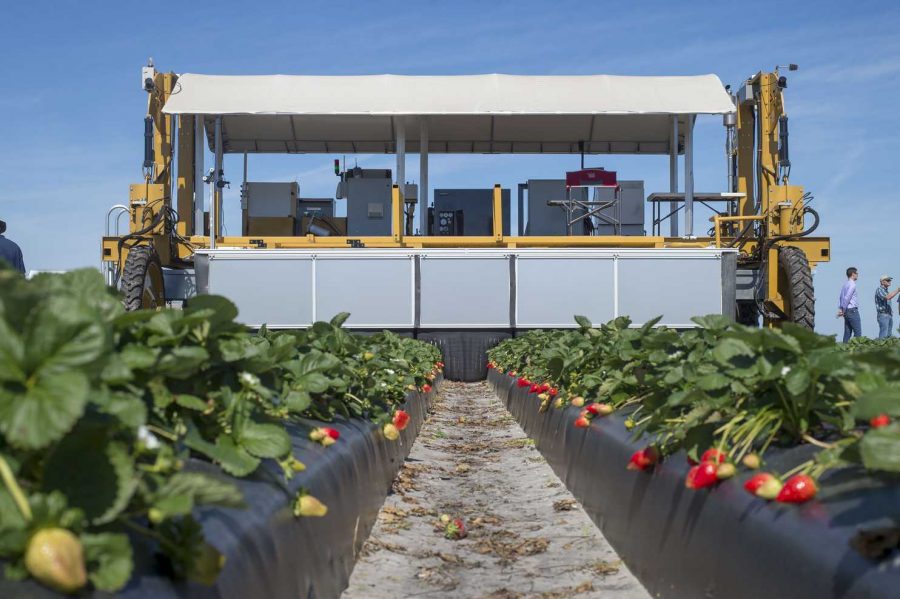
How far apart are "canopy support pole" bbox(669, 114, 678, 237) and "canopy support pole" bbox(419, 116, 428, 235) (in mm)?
4719

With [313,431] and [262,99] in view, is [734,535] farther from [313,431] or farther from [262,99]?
[262,99]

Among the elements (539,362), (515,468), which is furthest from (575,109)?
(515,468)

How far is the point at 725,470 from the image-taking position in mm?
3115

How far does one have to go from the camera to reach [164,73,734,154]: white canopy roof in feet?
59.9

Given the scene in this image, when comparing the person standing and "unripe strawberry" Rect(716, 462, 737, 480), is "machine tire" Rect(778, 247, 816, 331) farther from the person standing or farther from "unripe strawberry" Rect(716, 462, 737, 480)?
"unripe strawberry" Rect(716, 462, 737, 480)

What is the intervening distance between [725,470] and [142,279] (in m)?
14.0

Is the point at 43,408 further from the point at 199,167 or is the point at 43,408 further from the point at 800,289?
the point at 199,167

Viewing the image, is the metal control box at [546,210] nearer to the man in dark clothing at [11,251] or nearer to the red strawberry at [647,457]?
the man in dark clothing at [11,251]

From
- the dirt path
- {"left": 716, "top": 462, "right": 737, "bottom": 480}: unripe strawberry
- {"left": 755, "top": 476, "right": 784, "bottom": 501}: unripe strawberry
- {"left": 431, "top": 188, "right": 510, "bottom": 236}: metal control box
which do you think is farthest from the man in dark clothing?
{"left": 431, "top": 188, "right": 510, "bottom": 236}: metal control box

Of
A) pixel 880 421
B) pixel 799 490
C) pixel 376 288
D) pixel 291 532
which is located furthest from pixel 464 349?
pixel 880 421

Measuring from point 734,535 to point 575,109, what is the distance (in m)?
16.0

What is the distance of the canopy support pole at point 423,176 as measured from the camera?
1943 cm

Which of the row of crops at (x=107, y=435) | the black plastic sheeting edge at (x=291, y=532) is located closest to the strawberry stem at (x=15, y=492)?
the row of crops at (x=107, y=435)

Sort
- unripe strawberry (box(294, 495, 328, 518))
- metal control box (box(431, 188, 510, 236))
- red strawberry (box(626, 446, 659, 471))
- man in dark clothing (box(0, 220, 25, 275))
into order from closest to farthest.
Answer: unripe strawberry (box(294, 495, 328, 518)) < red strawberry (box(626, 446, 659, 471)) < man in dark clothing (box(0, 220, 25, 275)) < metal control box (box(431, 188, 510, 236))
